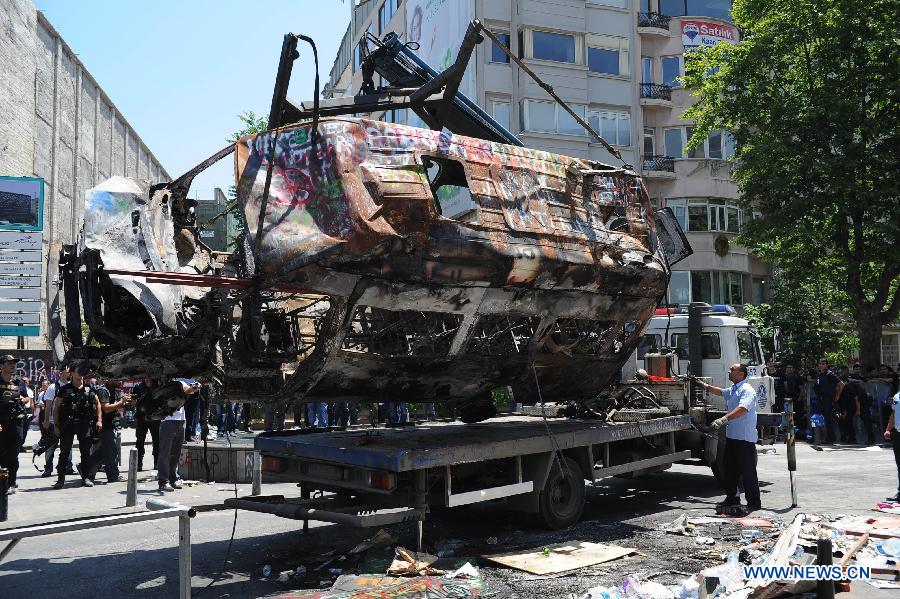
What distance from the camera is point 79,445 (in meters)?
13.1

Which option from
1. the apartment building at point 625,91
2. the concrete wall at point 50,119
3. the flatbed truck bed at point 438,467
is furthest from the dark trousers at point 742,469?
the concrete wall at point 50,119

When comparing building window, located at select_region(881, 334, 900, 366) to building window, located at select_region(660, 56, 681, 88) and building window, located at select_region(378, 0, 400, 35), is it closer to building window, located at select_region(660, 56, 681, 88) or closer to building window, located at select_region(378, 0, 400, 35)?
building window, located at select_region(660, 56, 681, 88)

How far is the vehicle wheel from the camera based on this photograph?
28.2 feet

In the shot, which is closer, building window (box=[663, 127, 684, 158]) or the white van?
the white van

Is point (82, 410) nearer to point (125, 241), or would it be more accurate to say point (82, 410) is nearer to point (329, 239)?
point (125, 241)

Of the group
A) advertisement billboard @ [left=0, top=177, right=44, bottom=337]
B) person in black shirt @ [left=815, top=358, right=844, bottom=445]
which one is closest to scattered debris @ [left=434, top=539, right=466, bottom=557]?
person in black shirt @ [left=815, top=358, right=844, bottom=445]

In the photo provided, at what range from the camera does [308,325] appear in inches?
334

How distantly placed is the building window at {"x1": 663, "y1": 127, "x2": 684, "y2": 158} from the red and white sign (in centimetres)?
375

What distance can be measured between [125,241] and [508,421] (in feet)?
18.8

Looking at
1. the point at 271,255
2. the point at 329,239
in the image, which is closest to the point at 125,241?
the point at 271,255

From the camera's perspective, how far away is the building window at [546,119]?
31406mm

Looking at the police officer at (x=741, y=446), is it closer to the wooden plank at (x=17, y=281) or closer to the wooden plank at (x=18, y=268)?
the wooden plank at (x=17, y=281)

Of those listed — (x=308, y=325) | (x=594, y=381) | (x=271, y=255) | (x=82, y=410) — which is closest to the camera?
(x=271, y=255)

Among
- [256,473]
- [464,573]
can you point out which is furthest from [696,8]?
[464,573]
